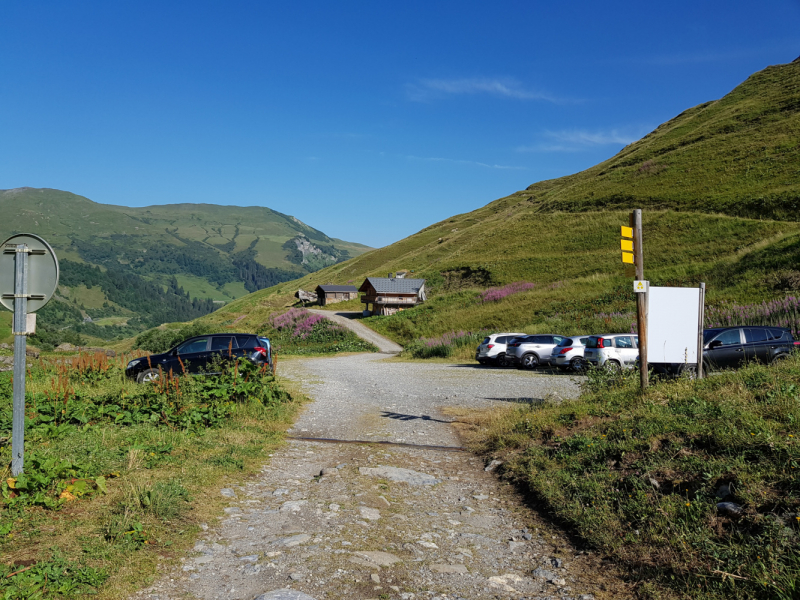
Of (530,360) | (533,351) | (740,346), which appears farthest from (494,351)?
(740,346)

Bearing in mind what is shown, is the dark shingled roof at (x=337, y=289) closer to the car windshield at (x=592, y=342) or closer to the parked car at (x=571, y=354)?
the parked car at (x=571, y=354)

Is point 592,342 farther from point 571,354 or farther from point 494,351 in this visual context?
point 494,351

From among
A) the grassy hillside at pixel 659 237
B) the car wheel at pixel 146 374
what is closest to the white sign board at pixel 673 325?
the car wheel at pixel 146 374

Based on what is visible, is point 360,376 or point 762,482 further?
point 360,376

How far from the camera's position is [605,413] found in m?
8.70

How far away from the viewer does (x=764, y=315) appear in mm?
26219

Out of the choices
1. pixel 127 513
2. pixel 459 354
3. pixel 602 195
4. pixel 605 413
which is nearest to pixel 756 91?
pixel 602 195

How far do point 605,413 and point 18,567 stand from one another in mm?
7777

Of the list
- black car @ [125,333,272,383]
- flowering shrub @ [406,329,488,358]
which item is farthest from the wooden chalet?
black car @ [125,333,272,383]

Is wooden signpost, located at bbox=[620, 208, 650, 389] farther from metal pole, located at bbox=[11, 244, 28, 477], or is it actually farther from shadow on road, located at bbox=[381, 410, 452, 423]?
metal pole, located at bbox=[11, 244, 28, 477]

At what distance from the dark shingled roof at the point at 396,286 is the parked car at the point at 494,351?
39283 mm

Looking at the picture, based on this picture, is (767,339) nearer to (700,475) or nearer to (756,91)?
(700,475)

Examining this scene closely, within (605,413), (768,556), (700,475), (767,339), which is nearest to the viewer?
(768,556)

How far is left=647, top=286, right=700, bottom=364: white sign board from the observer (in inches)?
410
